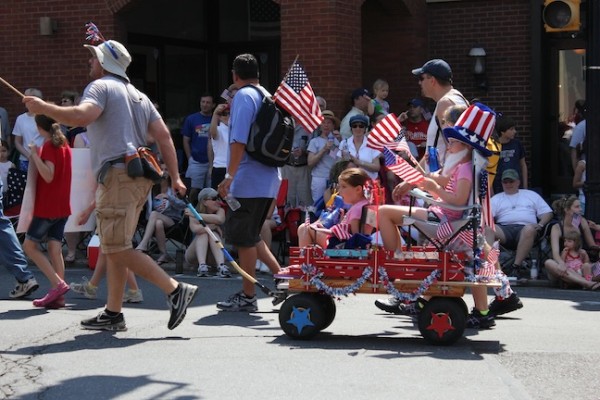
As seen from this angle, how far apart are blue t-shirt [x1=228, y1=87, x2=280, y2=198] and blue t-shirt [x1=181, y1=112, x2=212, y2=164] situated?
241 inches

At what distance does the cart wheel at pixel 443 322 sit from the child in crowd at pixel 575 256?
15.1 ft

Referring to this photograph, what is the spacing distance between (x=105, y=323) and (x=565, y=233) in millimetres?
5905

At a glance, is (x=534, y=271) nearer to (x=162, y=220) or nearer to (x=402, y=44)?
(x=162, y=220)

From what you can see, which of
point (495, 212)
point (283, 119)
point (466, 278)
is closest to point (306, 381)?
point (466, 278)

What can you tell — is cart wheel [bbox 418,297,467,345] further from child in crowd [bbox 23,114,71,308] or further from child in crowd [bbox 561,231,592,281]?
child in crowd [bbox 561,231,592,281]

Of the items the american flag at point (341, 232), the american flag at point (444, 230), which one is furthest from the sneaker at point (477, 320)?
the american flag at point (341, 232)

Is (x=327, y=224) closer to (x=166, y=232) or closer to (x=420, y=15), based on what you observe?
(x=166, y=232)

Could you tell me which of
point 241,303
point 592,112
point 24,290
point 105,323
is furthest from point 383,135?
point 592,112

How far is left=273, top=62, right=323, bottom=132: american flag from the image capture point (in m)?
9.05

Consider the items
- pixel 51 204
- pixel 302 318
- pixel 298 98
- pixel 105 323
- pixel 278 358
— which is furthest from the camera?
pixel 51 204

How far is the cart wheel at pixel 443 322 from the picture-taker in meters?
8.05

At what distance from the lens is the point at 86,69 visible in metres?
16.9

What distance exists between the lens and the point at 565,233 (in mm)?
12586

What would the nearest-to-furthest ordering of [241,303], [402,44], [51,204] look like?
1. [241,303]
2. [51,204]
3. [402,44]
